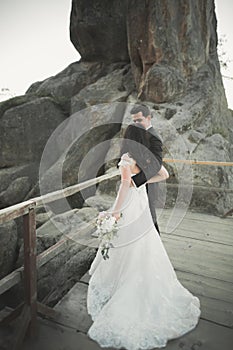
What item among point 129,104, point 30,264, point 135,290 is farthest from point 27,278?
point 129,104

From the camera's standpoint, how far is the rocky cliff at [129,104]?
234 inches

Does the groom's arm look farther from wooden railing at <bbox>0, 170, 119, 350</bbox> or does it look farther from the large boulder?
the large boulder

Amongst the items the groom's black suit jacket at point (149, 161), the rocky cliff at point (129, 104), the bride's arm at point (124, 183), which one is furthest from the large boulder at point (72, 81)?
the bride's arm at point (124, 183)

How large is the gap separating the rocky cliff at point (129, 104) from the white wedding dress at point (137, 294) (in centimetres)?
275

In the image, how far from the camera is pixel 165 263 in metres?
2.31

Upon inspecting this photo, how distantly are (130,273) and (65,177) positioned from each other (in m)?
5.73

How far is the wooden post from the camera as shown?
202 cm

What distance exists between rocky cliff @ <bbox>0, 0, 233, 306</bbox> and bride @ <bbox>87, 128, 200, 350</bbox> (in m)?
2.79

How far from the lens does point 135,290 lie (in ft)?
7.02

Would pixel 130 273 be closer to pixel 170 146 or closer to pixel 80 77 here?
pixel 170 146

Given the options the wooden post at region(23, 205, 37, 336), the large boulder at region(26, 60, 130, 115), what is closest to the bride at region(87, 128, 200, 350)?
the wooden post at region(23, 205, 37, 336)

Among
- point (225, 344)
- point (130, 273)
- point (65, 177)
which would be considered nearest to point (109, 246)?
point (130, 273)

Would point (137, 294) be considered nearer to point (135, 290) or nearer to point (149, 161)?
point (135, 290)

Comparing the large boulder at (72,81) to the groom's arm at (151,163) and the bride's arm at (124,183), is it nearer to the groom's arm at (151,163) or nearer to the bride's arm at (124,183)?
the groom's arm at (151,163)
